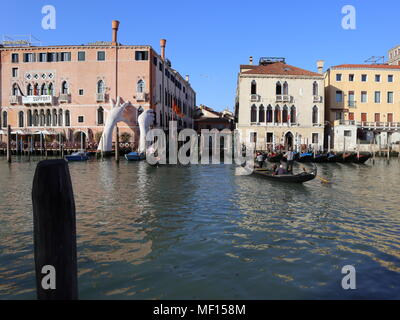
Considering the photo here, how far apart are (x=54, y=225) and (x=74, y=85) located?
33.9 m

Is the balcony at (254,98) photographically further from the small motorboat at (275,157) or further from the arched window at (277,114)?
the small motorboat at (275,157)

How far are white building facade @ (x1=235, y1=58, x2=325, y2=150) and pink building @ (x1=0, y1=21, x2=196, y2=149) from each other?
30.4 feet

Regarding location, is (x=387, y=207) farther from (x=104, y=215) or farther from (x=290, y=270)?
(x=104, y=215)

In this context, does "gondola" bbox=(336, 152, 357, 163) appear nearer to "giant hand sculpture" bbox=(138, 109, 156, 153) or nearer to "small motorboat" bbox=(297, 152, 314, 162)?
"small motorboat" bbox=(297, 152, 314, 162)

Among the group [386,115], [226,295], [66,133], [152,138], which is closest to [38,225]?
[226,295]

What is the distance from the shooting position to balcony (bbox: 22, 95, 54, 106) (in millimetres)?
34188

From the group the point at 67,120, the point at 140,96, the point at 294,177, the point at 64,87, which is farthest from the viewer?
the point at 67,120

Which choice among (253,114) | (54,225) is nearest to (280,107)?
(253,114)

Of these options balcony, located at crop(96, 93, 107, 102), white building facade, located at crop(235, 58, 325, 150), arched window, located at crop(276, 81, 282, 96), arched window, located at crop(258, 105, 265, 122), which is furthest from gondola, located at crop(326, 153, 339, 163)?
balcony, located at crop(96, 93, 107, 102)

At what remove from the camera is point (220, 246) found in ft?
21.3

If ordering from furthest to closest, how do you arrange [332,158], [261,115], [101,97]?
[261,115] → [101,97] → [332,158]

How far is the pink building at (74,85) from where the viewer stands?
3359 centimetres

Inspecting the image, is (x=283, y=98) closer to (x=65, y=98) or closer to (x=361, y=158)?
(x=361, y=158)

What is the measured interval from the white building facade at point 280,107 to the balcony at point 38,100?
18.4 metres
